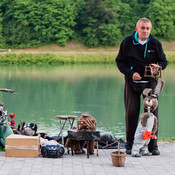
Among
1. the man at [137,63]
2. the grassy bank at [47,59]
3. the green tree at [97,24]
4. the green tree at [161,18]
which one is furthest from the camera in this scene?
the green tree at [161,18]

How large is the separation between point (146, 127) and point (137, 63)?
2.81ft

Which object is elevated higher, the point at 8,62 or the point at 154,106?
the point at 154,106

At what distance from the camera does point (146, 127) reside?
19.7ft

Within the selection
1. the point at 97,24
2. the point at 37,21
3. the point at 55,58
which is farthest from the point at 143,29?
the point at 37,21

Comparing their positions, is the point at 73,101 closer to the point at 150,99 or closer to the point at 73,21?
the point at 150,99

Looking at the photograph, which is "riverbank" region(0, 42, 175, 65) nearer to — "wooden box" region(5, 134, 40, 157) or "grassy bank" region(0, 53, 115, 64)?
"grassy bank" region(0, 53, 115, 64)

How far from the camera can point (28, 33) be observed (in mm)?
50219

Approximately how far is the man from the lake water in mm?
3218

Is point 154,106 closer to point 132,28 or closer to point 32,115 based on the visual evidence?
point 32,115

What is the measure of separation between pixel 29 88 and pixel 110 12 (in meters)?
32.6

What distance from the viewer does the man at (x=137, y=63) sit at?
6094 millimetres

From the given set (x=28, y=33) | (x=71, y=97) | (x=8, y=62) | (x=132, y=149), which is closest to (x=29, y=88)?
(x=71, y=97)

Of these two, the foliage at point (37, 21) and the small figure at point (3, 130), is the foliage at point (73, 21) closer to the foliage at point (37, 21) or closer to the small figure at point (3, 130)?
the foliage at point (37, 21)

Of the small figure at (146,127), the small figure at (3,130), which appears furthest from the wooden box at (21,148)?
the small figure at (146,127)
